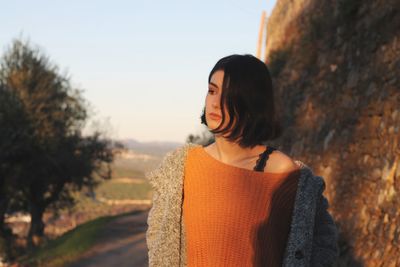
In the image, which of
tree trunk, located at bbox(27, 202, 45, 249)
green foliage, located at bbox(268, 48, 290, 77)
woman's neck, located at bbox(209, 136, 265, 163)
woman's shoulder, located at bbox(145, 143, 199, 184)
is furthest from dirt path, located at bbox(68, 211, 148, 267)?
woman's neck, located at bbox(209, 136, 265, 163)

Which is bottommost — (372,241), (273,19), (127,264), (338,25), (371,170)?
(127,264)

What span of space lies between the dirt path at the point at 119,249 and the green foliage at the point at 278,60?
743 centimetres

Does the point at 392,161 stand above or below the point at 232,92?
below

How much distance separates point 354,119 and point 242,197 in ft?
25.0

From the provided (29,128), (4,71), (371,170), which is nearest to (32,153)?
(29,128)

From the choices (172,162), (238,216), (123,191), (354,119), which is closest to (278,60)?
(354,119)

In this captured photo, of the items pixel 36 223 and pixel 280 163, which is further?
pixel 36 223

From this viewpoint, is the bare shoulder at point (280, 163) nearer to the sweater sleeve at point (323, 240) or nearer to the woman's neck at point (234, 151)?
the woman's neck at point (234, 151)

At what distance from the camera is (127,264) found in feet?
46.4

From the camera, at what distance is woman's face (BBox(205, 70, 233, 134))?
8.56 feet

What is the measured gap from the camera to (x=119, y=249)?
635 inches

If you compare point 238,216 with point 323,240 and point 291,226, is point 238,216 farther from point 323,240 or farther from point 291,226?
point 323,240

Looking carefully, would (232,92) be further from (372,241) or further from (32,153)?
(32,153)

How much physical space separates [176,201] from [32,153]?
23.9 m
